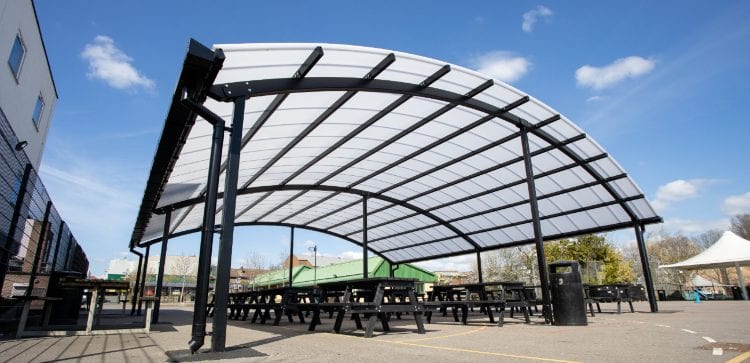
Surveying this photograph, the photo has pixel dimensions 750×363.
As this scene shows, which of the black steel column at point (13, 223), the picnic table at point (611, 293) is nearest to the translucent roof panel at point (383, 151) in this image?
the black steel column at point (13, 223)

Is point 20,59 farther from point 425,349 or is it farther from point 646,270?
point 646,270

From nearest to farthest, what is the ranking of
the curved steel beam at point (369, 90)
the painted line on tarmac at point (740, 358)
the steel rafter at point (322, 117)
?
1. the painted line on tarmac at point (740, 358)
2. the curved steel beam at point (369, 90)
3. the steel rafter at point (322, 117)

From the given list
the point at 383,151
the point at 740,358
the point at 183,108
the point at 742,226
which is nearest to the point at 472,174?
the point at 383,151

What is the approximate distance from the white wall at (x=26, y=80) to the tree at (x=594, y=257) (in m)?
31.4

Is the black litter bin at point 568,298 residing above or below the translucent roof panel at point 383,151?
below

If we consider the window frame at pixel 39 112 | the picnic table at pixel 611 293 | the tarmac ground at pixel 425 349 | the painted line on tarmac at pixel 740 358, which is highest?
the window frame at pixel 39 112

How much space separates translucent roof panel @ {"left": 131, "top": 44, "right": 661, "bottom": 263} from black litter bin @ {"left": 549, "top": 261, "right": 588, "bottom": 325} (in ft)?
7.33

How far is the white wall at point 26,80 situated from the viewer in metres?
8.70

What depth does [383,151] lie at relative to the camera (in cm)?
1242

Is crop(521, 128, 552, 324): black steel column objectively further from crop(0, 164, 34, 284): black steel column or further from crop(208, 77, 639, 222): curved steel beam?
crop(0, 164, 34, 284): black steel column

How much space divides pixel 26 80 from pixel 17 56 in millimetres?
1165

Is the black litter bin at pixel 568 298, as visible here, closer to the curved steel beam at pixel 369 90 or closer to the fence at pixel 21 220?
the curved steel beam at pixel 369 90

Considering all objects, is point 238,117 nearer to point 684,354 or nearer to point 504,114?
point 684,354

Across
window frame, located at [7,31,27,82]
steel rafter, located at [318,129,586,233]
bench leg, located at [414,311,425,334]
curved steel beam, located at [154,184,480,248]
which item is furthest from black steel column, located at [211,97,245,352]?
curved steel beam, located at [154,184,480,248]
